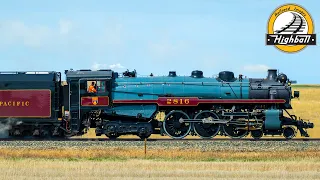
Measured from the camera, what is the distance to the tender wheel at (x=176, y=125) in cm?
3194

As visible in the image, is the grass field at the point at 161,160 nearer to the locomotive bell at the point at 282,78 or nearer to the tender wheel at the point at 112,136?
the tender wheel at the point at 112,136

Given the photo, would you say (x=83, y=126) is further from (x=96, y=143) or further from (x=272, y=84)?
(x=272, y=84)

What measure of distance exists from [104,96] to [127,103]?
4.18 ft

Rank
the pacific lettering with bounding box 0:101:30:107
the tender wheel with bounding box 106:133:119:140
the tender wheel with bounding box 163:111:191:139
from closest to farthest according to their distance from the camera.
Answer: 1. the tender wheel with bounding box 163:111:191:139
2. the tender wheel with bounding box 106:133:119:140
3. the pacific lettering with bounding box 0:101:30:107

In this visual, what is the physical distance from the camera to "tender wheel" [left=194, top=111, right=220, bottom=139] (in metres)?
31.8

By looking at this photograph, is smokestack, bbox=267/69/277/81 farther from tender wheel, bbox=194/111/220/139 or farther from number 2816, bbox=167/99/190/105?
number 2816, bbox=167/99/190/105

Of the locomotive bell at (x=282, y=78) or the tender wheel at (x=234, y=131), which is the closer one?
the tender wheel at (x=234, y=131)

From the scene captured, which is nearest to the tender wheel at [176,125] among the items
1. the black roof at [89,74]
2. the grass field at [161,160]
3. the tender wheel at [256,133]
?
the grass field at [161,160]

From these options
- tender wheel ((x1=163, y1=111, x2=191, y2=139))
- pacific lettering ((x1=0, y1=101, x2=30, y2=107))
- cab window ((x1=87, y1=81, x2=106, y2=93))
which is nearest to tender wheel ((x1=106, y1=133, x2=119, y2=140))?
cab window ((x1=87, y1=81, x2=106, y2=93))

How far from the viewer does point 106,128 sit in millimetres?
31734

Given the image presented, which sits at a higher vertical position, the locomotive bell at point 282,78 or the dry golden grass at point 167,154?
the locomotive bell at point 282,78

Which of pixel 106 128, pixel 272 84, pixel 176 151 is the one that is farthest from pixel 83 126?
pixel 272 84

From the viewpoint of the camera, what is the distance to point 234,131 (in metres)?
32.3

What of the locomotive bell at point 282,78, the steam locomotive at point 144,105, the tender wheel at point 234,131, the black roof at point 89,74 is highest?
the black roof at point 89,74
